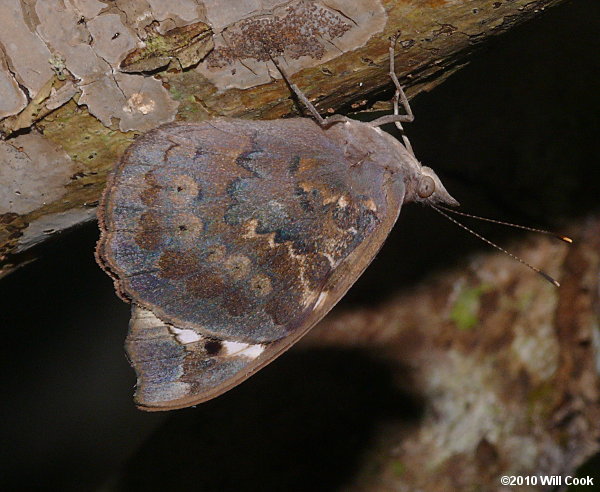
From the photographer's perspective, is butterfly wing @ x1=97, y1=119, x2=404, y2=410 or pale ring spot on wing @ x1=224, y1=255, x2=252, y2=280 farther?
pale ring spot on wing @ x1=224, y1=255, x2=252, y2=280

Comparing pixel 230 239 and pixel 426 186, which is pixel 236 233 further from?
pixel 426 186

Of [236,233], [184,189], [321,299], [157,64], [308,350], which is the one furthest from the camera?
[308,350]

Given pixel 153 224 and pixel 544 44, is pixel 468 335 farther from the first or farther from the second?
pixel 153 224

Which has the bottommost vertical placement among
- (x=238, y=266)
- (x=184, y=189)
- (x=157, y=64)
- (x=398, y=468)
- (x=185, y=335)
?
(x=398, y=468)

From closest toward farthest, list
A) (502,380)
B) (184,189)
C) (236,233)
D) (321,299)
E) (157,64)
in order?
1. (157,64)
2. (184,189)
3. (236,233)
4. (321,299)
5. (502,380)

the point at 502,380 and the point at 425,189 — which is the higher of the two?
the point at 425,189

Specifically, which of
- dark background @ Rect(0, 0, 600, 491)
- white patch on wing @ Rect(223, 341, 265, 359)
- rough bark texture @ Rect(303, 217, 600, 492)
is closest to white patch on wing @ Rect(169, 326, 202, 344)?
white patch on wing @ Rect(223, 341, 265, 359)

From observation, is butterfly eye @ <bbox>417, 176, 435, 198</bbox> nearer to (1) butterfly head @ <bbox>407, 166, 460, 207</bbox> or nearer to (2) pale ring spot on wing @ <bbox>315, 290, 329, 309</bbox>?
(1) butterfly head @ <bbox>407, 166, 460, 207</bbox>

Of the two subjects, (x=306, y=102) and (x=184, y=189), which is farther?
(x=306, y=102)

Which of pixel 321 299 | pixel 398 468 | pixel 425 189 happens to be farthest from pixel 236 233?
pixel 398 468
